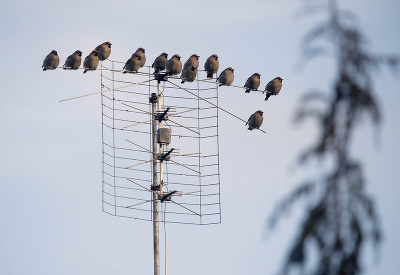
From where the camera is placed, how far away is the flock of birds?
21031mm

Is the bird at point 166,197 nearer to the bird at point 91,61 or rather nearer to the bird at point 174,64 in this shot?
the bird at point 174,64

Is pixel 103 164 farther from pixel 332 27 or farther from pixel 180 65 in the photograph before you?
pixel 332 27

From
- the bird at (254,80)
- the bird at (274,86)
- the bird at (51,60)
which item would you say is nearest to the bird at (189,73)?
the bird at (274,86)

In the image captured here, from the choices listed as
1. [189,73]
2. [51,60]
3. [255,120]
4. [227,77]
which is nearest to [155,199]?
[189,73]

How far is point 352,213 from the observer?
8062 mm

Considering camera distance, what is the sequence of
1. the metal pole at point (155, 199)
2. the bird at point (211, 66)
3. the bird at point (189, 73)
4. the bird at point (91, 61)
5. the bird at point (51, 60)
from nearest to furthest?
the metal pole at point (155, 199)
the bird at point (189, 73)
the bird at point (91, 61)
the bird at point (51, 60)
the bird at point (211, 66)

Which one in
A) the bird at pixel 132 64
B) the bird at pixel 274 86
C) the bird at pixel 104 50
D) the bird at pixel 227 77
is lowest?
the bird at pixel 274 86

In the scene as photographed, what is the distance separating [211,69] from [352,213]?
15.7m

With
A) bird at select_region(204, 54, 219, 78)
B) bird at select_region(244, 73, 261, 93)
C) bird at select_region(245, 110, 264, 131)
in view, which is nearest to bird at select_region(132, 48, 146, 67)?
bird at select_region(204, 54, 219, 78)

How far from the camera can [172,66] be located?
70.0 feet

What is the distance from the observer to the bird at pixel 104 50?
23266 mm

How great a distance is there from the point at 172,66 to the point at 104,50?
282 cm

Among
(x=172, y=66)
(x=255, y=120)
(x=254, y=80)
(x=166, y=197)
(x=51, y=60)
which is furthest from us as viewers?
(x=254, y=80)

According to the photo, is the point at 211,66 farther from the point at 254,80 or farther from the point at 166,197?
the point at 166,197
